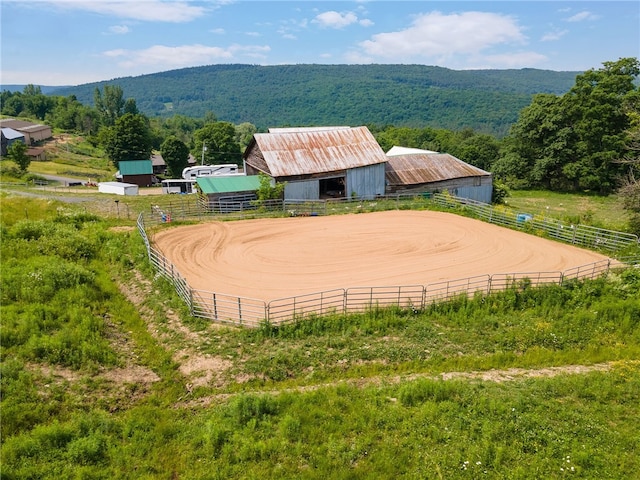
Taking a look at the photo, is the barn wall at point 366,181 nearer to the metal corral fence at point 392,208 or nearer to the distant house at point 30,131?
the metal corral fence at point 392,208

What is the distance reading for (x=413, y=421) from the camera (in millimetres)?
10727

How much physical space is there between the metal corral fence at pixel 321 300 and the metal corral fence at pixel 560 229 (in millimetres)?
5854

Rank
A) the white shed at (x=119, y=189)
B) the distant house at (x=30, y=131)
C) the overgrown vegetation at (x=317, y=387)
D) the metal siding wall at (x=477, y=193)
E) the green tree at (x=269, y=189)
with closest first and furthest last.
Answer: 1. the overgrown vegetation at (x=317, y=387)
2. the green tree at (x=269, y=189)
3. the metal siding wall at (x=477, y=193)
4. the white shed at (x=119, y=189)
5. the distant house at (x=30, y=131)

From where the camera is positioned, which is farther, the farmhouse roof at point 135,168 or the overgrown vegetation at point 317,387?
the farmhouse roof at point 135,168

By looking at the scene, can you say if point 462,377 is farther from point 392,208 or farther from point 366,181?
point 366,181

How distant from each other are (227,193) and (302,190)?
5736 mm

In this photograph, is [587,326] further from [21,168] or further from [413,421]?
[21,168]

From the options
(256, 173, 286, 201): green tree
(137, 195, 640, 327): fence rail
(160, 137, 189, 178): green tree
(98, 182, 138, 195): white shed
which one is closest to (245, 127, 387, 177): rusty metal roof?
(256, 173, 286, 201): green tree

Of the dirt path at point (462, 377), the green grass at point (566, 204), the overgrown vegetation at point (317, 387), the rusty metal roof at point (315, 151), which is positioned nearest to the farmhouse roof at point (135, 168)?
the rusty metal roof at point (315, 151)

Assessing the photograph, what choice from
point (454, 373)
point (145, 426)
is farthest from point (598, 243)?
point (145, 426)

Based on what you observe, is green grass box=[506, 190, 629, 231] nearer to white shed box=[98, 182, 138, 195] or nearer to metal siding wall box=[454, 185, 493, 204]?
metal siding wall box=[454, 185, 493, 204]

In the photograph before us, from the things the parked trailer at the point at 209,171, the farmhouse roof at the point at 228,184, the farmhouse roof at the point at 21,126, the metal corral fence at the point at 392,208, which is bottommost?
the metal corral fence at the point at 392,208

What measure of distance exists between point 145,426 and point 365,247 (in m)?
15.4

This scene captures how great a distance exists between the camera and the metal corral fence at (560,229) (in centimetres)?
2438
